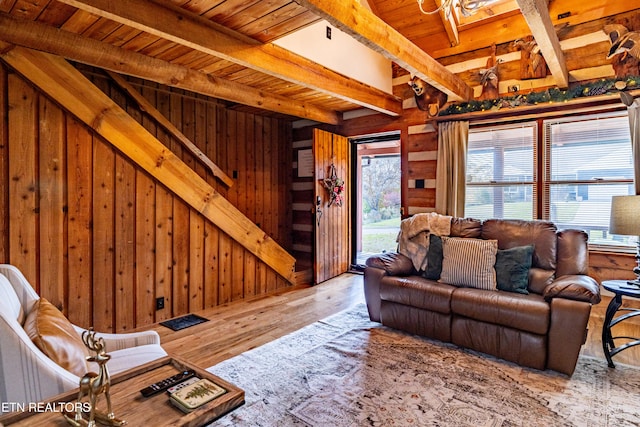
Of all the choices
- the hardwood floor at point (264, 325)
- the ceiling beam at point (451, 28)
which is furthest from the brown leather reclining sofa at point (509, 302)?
the ceiling beam at point (451, 28)

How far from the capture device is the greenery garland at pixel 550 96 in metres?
3.27

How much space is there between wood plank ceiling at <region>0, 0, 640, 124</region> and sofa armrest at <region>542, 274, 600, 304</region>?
1.84 metres

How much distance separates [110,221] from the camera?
10.7ft

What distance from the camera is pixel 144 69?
305 cm

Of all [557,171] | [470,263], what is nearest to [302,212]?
[470,263]

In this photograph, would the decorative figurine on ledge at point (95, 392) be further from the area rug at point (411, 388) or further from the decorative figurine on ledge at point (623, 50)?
the decorative figurine on ledge at point (623, 50)

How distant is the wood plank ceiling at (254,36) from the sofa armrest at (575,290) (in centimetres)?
184

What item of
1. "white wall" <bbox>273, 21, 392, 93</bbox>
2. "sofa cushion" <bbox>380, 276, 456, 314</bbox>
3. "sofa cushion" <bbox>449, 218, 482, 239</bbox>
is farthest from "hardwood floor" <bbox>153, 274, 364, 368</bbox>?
"white wall" <bbox>273, 21, 392, 93</bbox>

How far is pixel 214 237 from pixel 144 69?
186 cm

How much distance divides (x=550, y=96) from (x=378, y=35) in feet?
7.38

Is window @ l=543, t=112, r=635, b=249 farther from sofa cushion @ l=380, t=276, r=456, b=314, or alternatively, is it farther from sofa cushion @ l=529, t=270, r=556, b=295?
sofa cushion @ l=380, t=276, r=456, b=314

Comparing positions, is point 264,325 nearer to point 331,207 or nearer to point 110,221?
point 110,221

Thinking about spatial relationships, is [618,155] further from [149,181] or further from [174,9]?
[149,181]

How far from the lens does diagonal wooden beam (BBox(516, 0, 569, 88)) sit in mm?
2256
